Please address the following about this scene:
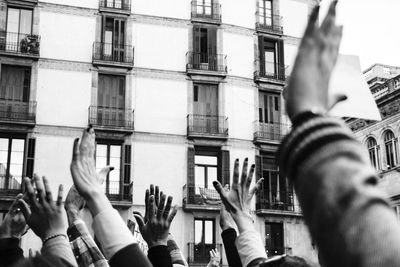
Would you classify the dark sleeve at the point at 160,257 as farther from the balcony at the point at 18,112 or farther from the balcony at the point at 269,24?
the balcony at the point at 269,24

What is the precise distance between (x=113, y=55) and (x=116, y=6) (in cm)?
214

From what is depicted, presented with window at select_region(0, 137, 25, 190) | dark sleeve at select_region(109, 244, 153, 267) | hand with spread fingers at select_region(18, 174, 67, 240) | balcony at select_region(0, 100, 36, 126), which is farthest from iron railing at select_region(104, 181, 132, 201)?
dark sleeve at select_region(109, 244, 153, 267)

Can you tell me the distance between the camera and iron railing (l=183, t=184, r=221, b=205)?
22.7 m

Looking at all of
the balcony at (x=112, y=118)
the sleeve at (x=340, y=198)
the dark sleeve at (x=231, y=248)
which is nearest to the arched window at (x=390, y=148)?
the balcony at (x=112, y=118)

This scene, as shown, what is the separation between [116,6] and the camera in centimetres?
2428

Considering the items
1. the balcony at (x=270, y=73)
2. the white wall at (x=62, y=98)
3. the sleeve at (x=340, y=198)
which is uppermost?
the balcony at (x=270, y=73)

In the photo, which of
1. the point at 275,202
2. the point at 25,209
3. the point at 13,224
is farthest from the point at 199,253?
the point at 25,209

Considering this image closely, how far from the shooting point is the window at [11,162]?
21266 mm

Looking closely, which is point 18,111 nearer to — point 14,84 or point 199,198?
point 14,84

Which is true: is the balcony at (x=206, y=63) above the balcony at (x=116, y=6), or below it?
below

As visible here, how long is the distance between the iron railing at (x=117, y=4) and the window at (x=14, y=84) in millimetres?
4136

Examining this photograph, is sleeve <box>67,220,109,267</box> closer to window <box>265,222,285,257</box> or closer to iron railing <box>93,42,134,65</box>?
iron railing <box>93,42,134,65</box>

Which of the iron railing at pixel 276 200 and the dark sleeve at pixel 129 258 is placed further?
the iron railing at pixel 276 200

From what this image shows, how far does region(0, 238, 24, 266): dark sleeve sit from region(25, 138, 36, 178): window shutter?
18800 mm
